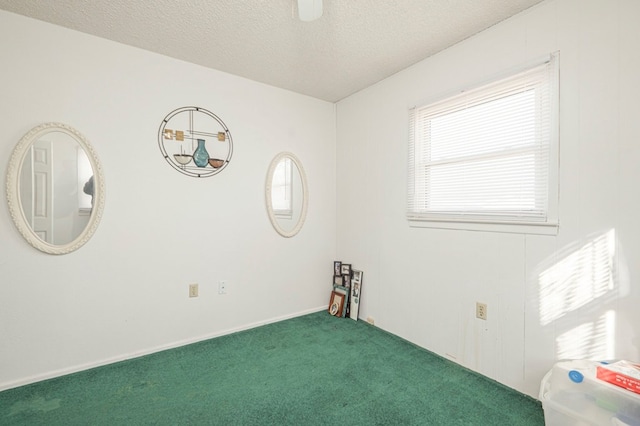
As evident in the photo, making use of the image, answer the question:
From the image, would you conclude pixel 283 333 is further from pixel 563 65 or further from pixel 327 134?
pixel 563 65

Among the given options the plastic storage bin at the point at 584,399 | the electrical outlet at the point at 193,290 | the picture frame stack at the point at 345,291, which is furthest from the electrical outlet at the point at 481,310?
the electrical outlet at the point at 193,290

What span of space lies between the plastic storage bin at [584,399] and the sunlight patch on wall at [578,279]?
314 mm

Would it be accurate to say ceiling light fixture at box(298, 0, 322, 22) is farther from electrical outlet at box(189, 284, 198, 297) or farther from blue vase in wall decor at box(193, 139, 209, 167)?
electrical outlet at box(189, 284, 198, 297)

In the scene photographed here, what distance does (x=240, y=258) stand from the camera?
2943 millimetres

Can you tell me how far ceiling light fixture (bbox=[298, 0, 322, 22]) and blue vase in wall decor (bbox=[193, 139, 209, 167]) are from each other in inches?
61.8

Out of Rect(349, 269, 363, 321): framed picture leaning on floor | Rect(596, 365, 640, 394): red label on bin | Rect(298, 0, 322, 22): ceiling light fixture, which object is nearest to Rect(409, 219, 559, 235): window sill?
Rect(596, 365, 640, 394): red label on bin

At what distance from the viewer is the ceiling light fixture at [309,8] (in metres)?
1.46

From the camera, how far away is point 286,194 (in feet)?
10.7

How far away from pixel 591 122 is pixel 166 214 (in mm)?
3034

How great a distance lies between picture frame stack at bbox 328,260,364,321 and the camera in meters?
3.21

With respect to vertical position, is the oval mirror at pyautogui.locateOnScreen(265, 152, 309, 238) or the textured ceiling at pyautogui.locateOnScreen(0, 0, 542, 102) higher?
→ the textured ceiling at pyautogui.locateOnScreen(0, 0, 542, 102)

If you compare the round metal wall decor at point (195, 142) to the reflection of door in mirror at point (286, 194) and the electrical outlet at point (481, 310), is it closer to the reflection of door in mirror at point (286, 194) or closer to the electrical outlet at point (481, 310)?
the reflection of door in mirror at point (286, 194)

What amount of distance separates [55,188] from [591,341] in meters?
3.56

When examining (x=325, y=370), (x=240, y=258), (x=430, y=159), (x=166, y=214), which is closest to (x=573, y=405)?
(x=325, y=370)
